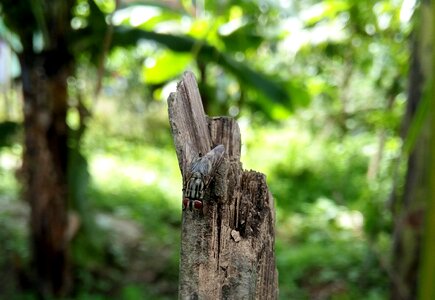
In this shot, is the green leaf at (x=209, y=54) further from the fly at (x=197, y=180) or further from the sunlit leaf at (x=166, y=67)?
the fly at (x=197, y=180)

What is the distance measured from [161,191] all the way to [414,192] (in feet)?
16.1

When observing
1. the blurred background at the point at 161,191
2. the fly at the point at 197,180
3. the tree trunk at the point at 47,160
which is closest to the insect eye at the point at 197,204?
the fly at the point at 197,180

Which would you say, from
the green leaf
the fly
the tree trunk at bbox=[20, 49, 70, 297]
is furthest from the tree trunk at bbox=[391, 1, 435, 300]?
the tree trunk at bbox=[20, 49, 70, 297]

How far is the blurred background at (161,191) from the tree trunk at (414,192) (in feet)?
0.04

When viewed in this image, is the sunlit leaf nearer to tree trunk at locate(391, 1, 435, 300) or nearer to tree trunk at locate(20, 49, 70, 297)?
tree trunk at locate(20, 49, 70, 297)

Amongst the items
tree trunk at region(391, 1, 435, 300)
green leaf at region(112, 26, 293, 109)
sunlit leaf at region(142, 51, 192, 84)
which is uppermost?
sunlit leaf at region(142, 51, 192, 84)

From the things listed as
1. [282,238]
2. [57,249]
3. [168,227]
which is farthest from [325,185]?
[57,249]

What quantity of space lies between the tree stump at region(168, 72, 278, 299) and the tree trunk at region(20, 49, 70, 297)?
309 cm

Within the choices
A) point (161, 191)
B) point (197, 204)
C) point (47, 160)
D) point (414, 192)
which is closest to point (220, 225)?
point (197, 204)

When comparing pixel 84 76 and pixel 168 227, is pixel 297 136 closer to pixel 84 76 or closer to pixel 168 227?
pixel 168 227

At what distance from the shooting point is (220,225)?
1.06 metres

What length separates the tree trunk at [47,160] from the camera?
4.02 meters

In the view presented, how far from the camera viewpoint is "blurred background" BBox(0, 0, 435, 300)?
12.3ft

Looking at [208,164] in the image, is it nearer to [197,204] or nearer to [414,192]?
[197,204]
